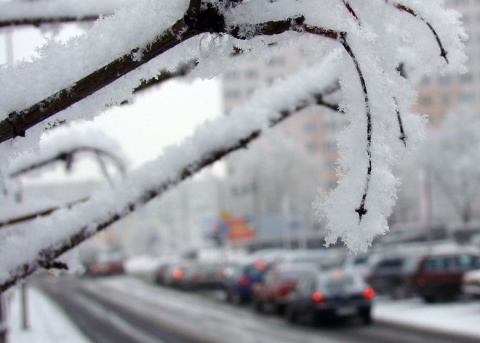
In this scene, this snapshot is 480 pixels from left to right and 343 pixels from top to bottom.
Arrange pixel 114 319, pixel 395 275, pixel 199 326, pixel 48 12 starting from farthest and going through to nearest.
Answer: pixel 395 275
pixel 114 319
pixel 199 326
pixel 48 12

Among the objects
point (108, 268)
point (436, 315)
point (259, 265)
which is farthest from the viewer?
point (108, 268)

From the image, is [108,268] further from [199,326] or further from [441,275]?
[441,275]

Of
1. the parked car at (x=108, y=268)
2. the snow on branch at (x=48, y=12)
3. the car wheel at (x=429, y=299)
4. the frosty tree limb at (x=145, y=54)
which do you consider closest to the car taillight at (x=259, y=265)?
the car wheel at (x=429, y=299)

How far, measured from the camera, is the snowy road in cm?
1455

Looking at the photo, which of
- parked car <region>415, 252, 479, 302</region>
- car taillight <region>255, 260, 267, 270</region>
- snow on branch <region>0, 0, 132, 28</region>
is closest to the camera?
snow on branch <region>0, 0, 132, 28</region>

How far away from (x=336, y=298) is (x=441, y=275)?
14.9 feet

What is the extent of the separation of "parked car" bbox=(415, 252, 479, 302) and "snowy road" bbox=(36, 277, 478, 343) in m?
3.45

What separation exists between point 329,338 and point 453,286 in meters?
6.28

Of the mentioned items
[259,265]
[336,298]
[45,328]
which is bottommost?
[45,328]

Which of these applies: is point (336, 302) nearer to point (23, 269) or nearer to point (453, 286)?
point (453, 286)

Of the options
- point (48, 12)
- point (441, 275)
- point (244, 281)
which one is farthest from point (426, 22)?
point (244, 281)

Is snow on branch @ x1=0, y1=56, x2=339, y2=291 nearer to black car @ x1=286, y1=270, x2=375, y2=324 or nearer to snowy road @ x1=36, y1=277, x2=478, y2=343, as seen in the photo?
snowy road @ x1=36, y1=277, x2=478, y2=343

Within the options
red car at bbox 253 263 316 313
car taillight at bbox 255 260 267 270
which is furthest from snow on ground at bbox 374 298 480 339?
car taillight at bbox 255 260 267 270

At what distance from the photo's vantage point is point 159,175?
2.37 m
